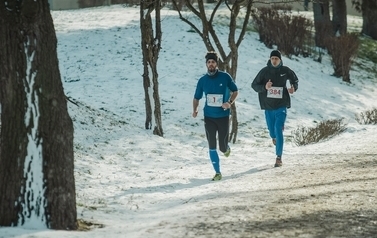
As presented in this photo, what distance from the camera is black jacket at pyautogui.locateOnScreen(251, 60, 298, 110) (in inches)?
473

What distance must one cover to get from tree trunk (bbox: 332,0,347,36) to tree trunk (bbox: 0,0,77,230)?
29.2m

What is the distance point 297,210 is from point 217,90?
370 centimetres

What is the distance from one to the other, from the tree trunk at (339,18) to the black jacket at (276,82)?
23.3 m

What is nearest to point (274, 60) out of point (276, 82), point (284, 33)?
point (276, 82)

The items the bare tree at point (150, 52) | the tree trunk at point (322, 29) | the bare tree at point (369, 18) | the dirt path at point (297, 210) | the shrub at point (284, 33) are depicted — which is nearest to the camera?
the dirt path at point (297, 210)

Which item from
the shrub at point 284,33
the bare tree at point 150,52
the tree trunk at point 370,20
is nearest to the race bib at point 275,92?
the bare tree at point 150,52

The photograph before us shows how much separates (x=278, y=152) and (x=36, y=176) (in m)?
5.89

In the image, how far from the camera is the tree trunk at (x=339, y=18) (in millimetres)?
34844

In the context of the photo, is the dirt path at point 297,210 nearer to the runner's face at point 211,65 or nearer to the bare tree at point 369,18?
the runner's face at point 211,65

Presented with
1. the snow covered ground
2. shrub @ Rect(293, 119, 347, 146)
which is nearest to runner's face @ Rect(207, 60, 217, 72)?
the snow covered ground

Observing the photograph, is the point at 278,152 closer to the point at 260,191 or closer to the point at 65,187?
the point at 260,191

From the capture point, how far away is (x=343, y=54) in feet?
93.9

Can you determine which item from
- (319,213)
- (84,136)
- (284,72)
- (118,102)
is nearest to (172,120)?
(118,102)

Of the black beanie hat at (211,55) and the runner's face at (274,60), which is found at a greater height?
the black beanie hat at (211,55)
